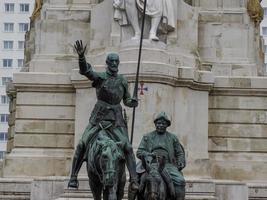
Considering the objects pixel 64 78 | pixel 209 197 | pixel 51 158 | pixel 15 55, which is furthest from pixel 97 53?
pixel 15 55

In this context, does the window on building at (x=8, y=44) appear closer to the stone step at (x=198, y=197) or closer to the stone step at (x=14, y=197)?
the stone step at (x=14, y=197)

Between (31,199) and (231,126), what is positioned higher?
(231,126)

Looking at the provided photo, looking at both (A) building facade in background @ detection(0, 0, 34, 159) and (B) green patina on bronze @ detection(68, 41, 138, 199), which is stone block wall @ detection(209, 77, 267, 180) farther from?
(A) building facade in background @ detection(0, 0, 34, 159)

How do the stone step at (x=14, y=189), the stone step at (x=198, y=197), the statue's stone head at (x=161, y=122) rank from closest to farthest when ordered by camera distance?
the statue's stone head at (x=161, y=122) → the stone step at (x=198, y=197) → the stone step at (x=14, y=189)

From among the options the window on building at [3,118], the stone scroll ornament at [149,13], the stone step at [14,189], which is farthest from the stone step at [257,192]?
the window on building at [3,118]

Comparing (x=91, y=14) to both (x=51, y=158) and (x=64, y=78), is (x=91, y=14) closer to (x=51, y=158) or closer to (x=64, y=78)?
(x=64, y=78)

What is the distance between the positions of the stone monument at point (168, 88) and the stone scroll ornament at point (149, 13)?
183 millimetres

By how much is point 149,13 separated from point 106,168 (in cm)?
810

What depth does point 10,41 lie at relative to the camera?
8031 centimetres

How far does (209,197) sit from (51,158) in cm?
443

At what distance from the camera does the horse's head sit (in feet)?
69.9

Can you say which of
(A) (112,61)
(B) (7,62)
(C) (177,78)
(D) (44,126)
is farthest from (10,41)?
(A) (112,61)

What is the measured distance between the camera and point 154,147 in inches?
895

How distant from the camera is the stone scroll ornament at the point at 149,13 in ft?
93.9
